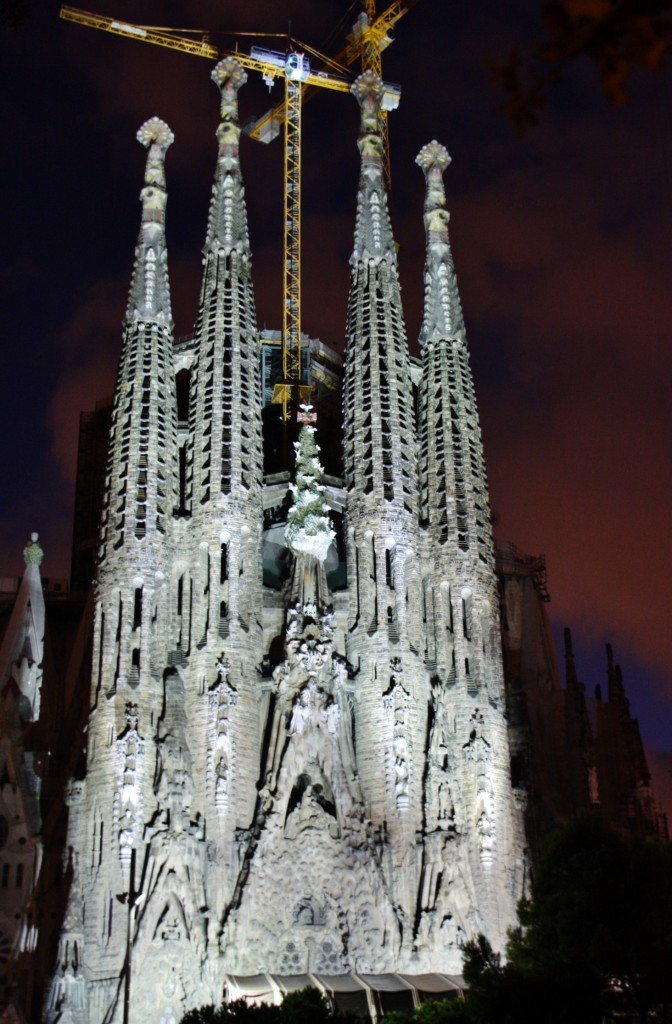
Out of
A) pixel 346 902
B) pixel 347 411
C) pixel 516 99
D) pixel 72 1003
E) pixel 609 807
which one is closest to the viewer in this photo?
pixel 516 99

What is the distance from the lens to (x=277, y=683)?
4912cm

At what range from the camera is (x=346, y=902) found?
45.2 metres

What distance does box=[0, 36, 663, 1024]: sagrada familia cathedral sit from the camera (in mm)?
44188

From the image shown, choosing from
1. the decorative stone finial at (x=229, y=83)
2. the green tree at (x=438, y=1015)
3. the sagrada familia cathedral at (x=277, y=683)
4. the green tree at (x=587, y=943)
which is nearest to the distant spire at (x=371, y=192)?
the sagrada familia cathedral at (x=277, y=683)

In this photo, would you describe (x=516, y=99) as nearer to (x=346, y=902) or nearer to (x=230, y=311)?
(x=346, y=902)

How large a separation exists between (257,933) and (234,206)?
30803mm

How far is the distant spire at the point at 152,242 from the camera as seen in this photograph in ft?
183

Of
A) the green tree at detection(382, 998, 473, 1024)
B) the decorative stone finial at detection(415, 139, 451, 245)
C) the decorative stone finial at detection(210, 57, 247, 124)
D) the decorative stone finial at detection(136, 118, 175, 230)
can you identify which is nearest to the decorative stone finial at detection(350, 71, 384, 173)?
the decorative stone finial at detection(415, 139, 451, 245)

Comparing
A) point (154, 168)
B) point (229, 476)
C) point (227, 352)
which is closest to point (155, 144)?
point (154, 168)

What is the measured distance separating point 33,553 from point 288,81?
99.5 feet

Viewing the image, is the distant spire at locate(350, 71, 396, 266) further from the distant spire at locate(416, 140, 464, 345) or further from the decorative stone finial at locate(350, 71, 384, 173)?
the distant spire at locate(416, 140, 464, 345)

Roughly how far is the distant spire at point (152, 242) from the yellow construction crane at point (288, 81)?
393 inches

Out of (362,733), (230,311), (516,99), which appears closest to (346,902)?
(362,733)

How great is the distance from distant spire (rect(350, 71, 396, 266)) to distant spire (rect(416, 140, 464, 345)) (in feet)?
6.93
